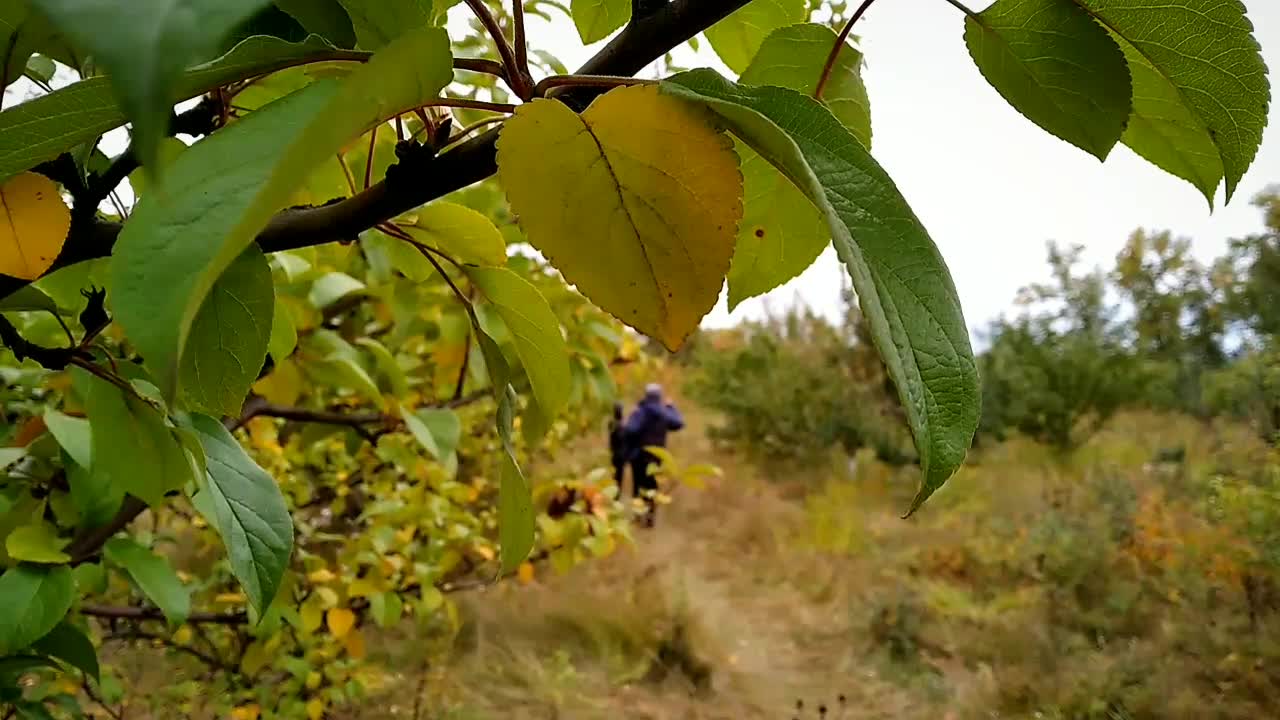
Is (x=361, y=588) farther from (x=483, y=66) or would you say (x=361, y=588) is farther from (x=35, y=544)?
(x=483, y=66)

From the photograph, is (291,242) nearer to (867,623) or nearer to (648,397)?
(867,623)

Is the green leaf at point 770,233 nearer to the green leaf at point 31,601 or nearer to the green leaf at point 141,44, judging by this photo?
the green leaf at point 141,44

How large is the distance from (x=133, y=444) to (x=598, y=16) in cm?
30

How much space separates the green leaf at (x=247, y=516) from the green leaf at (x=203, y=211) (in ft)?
0.70

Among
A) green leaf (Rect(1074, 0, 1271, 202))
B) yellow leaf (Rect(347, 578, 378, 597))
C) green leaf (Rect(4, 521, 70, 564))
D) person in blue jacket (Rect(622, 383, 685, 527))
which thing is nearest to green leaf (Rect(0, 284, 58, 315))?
green leaf (Rect(4, 521, 70, 564))

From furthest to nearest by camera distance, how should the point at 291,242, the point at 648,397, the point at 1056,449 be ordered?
the point at 1056,449
the point at 648,397
the point at 291,242

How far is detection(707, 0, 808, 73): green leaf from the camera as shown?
1.14 ft

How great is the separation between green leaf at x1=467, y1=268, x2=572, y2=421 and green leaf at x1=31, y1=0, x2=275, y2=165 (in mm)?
206

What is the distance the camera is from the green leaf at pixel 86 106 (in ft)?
0.60

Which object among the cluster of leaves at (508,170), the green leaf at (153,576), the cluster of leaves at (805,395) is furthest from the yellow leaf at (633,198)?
the cluster of leaves at (805,395)

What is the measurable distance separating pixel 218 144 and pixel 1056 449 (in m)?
6.78

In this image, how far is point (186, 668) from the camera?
100 inches

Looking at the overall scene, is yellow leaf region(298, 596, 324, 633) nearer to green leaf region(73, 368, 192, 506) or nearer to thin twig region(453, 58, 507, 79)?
green leaf region(73, 368, 192, 506)

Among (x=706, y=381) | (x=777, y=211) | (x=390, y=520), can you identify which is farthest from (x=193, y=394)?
(x=706, y=381)
